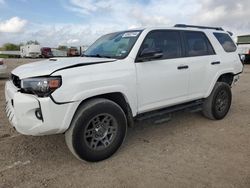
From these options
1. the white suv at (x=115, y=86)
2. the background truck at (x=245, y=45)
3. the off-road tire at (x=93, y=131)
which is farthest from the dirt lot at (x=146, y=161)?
the background truck at (x=245, y=45)

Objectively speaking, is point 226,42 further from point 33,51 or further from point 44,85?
point 33,51

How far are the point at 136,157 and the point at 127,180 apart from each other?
652mm

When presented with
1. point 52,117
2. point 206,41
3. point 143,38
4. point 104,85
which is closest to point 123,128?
point 104,85

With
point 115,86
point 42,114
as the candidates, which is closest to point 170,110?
point 115,86

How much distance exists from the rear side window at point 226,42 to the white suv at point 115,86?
0.14m

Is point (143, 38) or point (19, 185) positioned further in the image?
point (143, 38)

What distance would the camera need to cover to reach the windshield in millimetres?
3980

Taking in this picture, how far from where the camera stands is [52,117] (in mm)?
3098

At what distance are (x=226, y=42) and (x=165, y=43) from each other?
2.01 meters

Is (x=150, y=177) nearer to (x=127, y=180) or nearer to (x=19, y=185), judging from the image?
(x=127, y=180)

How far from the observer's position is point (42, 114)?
308 centimetres

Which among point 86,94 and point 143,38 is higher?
point 143,38

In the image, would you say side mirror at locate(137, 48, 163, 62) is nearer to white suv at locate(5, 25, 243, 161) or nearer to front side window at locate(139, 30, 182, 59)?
white suv at locate(5, 25, 243, 161)

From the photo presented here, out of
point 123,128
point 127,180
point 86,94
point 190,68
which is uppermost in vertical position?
point 190,68
